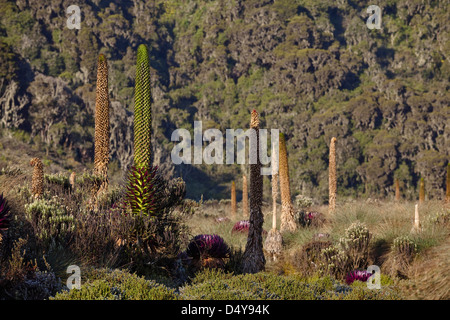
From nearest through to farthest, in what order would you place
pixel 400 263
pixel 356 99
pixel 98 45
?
1. pixel 400 263
2. pixel 356 99
3. pixel 98 45

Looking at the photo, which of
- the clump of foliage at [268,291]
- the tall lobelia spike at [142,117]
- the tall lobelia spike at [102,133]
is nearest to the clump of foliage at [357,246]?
the clump of foliage at [268,291]

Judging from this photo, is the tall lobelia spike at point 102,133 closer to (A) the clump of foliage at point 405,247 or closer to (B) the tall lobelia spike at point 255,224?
(B) the tall lobelia spike at point 255,224

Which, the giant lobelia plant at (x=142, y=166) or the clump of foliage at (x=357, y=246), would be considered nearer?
the giant lobelia plant at (x=142, y=166)

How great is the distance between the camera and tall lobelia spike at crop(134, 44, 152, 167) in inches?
387

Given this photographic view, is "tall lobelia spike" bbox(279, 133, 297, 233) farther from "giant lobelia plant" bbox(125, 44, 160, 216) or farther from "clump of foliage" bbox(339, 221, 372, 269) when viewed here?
"giant lobelia plant" bbox(125, 44, 160, 216)

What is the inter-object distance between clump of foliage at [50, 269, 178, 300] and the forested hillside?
167 feet

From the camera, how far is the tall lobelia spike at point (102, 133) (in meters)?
11.5

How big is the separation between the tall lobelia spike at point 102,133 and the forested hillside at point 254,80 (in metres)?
46.6

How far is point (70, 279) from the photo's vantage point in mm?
7719

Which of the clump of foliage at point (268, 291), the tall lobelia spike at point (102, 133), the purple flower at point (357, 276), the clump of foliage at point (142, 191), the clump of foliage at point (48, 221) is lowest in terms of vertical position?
the purple flower at point (357, 276)

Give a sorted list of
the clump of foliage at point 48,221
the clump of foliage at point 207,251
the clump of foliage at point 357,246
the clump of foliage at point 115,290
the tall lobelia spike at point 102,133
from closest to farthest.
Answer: the clump of foliage at point 115,290 → the clump of foliage at point 48,221 → the clump of foliage at point 207,251 → the clump of foliage at point 357,246 → the tall lobelia spike at point 102,133
